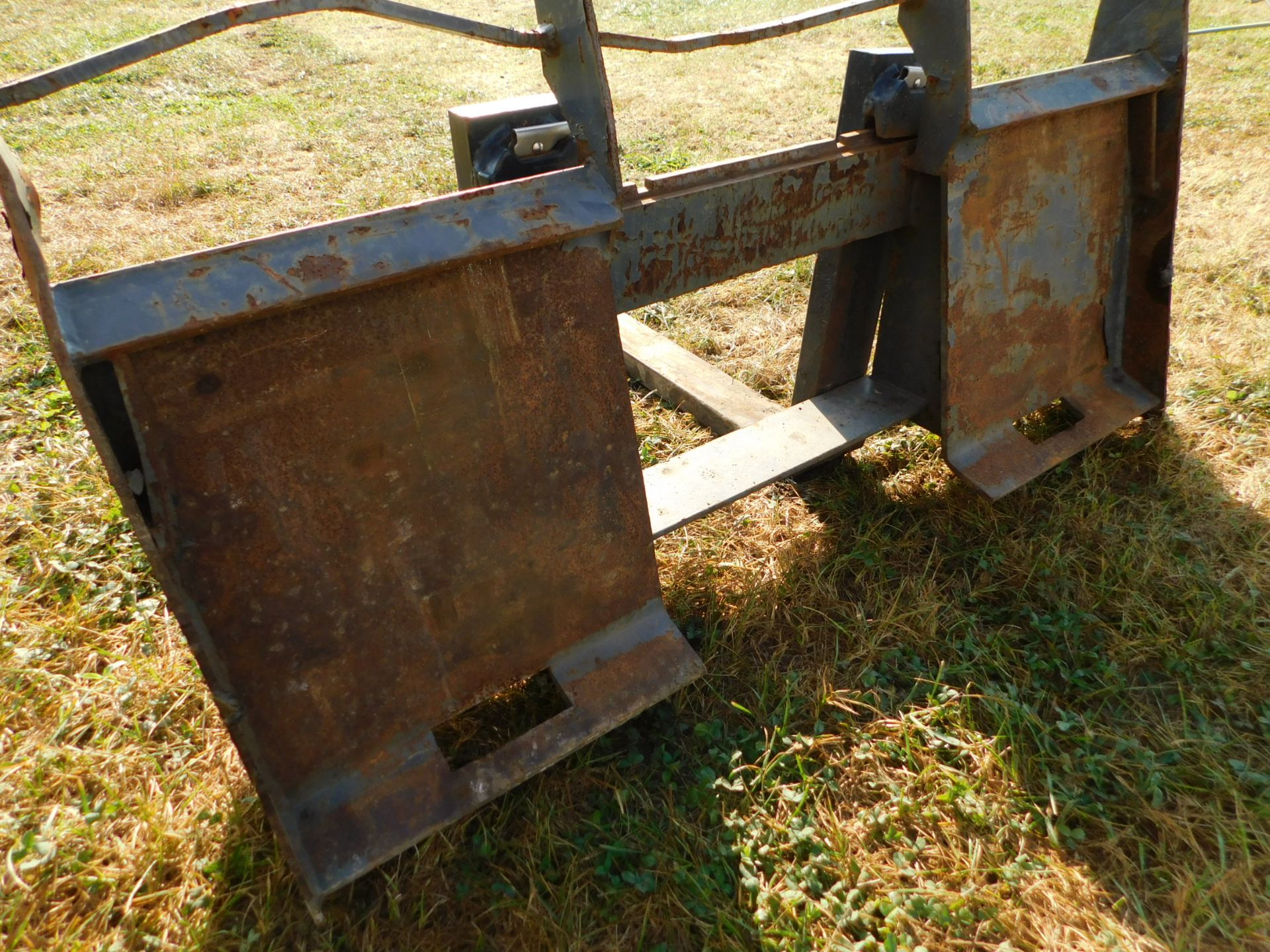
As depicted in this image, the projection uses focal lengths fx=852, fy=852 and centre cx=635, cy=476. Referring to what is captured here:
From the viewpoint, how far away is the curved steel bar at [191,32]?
120cm

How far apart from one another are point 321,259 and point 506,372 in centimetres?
39

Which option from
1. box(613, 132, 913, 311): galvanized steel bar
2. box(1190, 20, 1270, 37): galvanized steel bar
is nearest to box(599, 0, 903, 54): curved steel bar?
box(613, 132, 913, 311): galvanized steel bar

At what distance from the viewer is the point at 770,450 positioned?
2357 millimetres

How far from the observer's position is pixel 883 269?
2414 millimetres

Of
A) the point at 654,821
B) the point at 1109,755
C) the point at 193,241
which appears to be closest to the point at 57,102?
the point at 193,241

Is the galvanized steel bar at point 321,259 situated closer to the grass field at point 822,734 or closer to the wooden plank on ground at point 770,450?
the wooden plank on ground at point 770,450

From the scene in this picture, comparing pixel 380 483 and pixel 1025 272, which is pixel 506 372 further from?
pixel 1025 272

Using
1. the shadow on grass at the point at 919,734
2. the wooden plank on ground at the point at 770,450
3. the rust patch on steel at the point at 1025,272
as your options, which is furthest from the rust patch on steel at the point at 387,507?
the rust patch on steel at the point at 1025,272

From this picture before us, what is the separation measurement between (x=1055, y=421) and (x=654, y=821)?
1943 mm

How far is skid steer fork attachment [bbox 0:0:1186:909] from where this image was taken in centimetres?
133

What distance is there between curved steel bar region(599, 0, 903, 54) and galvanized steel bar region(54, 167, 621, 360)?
0.91 feet

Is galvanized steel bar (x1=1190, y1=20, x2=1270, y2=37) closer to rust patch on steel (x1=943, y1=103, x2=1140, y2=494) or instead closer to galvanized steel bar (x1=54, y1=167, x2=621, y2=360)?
rust patch on steel (x1=943, y1=103, x2=1140, y2=494)

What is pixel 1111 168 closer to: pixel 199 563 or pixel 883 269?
pixel 883 269

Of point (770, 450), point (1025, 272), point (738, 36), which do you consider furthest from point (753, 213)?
point (1025, 272)
